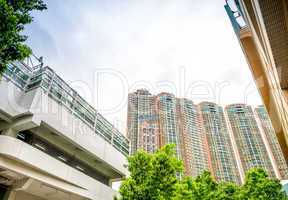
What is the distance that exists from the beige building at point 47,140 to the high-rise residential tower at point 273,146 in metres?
30.9

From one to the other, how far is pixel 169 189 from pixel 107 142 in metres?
7.02

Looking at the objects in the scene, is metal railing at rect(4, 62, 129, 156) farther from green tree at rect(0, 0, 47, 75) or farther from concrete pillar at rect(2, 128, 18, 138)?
green tree at rect(0, 0, 47, 75)

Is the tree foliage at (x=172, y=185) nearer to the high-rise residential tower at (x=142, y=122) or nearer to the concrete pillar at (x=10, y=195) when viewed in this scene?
the concrete pillar at (x=10, y=195)

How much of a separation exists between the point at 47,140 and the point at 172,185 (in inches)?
281

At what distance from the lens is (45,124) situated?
36.6ft

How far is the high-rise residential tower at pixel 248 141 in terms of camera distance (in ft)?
151

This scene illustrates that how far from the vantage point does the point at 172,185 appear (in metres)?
10.6

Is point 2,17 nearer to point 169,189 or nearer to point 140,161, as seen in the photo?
point 140,161

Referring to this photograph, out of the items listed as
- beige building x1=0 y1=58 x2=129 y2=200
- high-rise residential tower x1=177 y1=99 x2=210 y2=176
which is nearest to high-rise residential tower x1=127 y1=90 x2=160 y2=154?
high-rise residential tower x1=177 y1=99 x2=210 y2=176

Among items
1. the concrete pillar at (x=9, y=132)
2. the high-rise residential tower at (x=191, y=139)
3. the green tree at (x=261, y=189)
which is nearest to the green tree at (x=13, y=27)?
the concrete pillar at (x=9, y=132)

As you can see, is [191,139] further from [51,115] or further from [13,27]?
[13,27]

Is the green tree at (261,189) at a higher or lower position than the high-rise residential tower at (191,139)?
lower

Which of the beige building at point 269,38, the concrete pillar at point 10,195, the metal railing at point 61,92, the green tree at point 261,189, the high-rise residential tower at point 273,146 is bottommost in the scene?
the concrete pillar at point 10,195

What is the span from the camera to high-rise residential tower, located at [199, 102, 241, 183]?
46562mm
